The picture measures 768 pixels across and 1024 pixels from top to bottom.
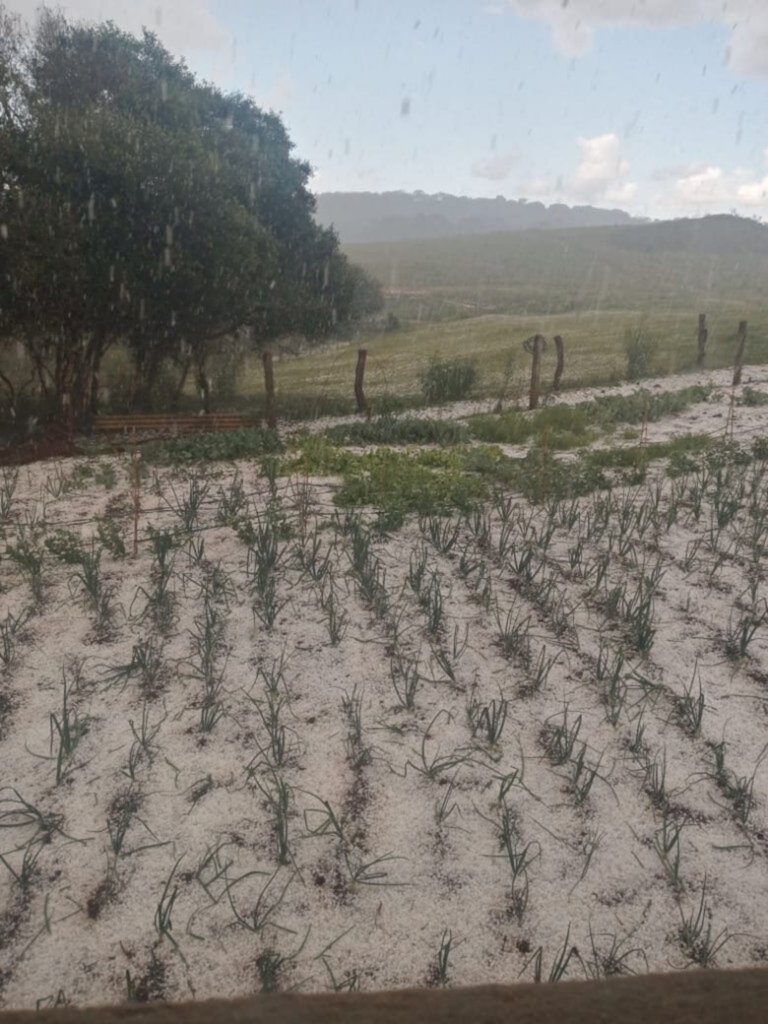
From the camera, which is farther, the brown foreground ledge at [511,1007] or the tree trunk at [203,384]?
the tree trunk at [203,384]

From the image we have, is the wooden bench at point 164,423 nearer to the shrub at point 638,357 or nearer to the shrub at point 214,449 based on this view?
the shrub at point 214,449

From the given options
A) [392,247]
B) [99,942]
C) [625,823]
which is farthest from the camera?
[392,247]

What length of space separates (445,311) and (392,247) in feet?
335

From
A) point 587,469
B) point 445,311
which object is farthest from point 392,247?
point 587,469

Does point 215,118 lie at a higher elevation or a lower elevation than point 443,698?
higher

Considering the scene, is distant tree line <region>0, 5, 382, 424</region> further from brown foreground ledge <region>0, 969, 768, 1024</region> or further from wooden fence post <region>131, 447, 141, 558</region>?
brown foreground ledge <region>0, 969, 768, 1024</region>

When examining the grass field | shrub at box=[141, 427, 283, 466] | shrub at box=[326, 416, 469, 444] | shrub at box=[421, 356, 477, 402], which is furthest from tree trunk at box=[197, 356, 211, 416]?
shrub at box=[141, 427, 283, 466]

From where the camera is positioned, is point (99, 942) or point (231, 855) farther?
point (231, 855)

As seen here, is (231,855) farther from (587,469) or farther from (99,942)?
(587,469)

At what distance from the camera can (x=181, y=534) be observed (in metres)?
7.12

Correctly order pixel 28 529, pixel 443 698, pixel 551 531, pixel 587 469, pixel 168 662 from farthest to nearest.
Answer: pixel 587 469
pixel 28 529
pixel 551 531
pixel 168 662
pixel 443 698

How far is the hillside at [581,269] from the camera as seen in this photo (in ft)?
185

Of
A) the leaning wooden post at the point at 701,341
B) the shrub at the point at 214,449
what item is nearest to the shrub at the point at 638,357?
the leaning wooden post at the point at 701,341

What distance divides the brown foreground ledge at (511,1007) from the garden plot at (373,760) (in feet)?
5.52
